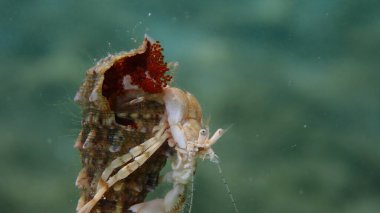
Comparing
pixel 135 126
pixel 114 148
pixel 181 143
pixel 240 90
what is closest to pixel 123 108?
pixel 135 126

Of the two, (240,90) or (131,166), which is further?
(240,90)

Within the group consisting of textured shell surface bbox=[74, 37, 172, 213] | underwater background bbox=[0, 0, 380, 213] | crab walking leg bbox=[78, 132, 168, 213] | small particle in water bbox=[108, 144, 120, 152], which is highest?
underwater background bbox=[0, 0, 380, 213]

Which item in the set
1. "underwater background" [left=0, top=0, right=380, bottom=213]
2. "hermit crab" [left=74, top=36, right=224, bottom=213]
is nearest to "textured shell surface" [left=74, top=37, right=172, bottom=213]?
"hermit crab" [left=74, top=36, right=224, bottom=213]

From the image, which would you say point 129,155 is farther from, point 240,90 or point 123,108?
point 240,90

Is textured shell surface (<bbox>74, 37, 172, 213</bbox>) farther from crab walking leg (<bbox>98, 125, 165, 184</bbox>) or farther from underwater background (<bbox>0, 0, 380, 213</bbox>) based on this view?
underwater background (<bbox>0, 0, 380, 213</bbox>)

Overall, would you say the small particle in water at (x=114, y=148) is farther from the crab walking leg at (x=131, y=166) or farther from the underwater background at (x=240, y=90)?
the underwater background at (x=240, y=90)

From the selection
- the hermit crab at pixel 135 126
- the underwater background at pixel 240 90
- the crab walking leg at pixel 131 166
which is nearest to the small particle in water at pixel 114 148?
the hermit crab at pixel 135 126

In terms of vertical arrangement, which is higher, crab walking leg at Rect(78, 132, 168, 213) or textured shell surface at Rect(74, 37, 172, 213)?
textured shell surface at Rect(74, 37, 172, 213)

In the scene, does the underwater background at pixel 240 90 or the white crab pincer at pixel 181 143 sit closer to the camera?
the white crab pincer at pixel 181 143
